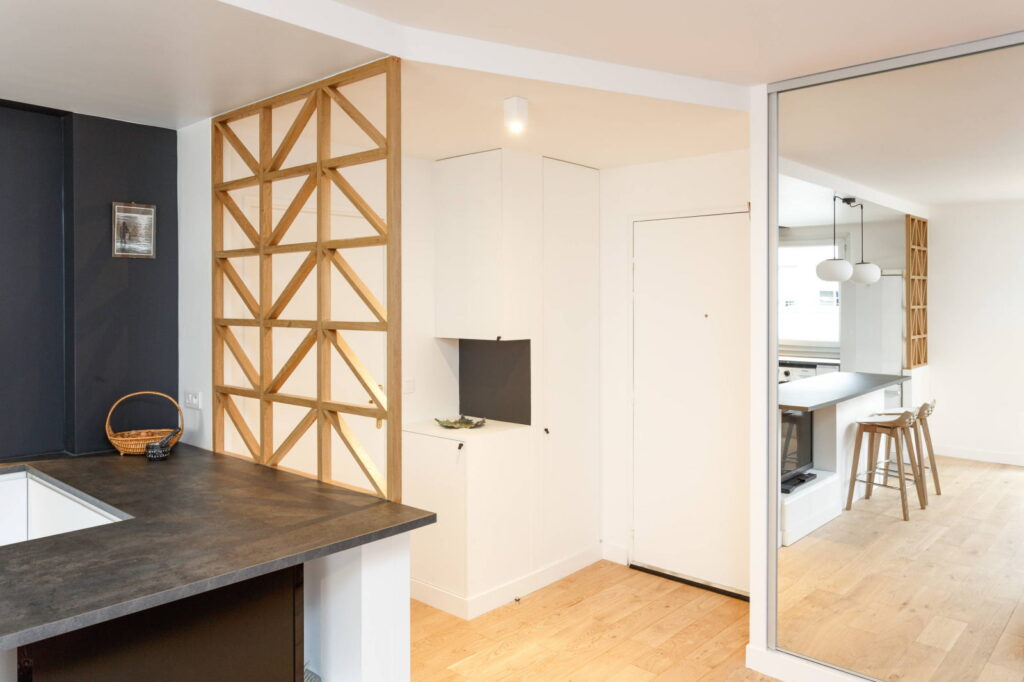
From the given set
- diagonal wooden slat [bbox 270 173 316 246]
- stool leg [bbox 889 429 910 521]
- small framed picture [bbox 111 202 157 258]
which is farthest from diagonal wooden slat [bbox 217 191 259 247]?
stool leg [bbox 889 429 910 521]

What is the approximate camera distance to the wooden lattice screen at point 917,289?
2.54m

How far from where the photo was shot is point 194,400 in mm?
3205

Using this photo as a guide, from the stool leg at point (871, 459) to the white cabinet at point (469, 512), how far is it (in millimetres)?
1714

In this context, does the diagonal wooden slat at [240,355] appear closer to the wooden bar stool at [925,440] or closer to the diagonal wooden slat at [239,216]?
the diagonal wooden slat at [239,216]

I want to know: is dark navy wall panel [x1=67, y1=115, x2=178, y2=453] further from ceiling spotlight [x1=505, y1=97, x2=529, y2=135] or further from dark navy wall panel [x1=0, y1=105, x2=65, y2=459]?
ceiling spotlight [x1=505, y1=97, x2=529, y2=135]

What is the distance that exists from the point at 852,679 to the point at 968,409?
1121mm

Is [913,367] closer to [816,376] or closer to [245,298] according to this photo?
[816,376]

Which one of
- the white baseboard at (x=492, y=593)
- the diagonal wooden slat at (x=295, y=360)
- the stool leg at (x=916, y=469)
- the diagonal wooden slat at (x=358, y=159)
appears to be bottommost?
the white baseboard at (x=492, y=593)

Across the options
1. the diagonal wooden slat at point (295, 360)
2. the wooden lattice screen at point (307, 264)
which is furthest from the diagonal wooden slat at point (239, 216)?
the diagonal wooden slat at point (295, 360)

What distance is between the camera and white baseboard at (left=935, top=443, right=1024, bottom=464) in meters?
2.40

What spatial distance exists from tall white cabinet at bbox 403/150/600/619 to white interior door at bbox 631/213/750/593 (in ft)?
1.11

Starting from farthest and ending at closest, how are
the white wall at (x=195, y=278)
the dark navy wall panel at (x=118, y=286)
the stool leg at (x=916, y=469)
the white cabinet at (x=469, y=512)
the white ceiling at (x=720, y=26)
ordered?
the white cabinet at (x=469, y=512) < the white wall at (x=195, y=278) < the dark navy wall panel at (x=118, y=286) < the stool leg at (x=916, y=469) < the white ceiling at (x=720, y=26)

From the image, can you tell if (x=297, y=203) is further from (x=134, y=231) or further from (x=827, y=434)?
(x=827, y=434)

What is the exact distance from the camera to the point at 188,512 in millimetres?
2174
